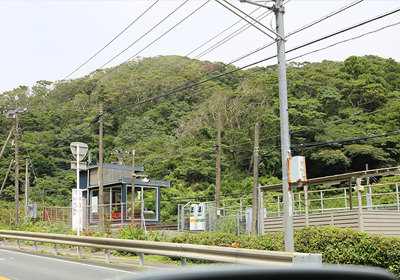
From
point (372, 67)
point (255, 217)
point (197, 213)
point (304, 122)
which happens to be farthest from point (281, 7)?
point (372, 67)

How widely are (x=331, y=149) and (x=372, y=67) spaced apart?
1549 centimetres

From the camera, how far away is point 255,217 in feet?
74.1

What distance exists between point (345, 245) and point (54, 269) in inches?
319

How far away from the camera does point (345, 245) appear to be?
34.9 feet

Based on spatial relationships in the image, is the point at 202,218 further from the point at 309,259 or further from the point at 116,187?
the point at 309,259

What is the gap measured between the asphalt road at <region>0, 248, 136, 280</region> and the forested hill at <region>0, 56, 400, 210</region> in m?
20.8

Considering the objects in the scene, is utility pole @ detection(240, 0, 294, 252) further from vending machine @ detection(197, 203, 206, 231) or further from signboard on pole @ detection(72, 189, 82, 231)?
vending machine @ detection(197, 203, 206, 231)

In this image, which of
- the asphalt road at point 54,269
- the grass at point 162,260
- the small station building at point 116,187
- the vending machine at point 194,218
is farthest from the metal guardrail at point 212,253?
the small station building at point 116,187

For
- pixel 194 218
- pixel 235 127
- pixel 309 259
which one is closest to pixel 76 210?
pixel 194 218

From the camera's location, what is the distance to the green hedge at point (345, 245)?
9672 mm

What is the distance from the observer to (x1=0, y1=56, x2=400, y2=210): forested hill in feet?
150

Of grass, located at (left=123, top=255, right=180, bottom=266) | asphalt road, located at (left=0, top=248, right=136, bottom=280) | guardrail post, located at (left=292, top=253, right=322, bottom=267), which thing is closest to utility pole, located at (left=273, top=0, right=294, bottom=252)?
guardrail post, located at (left=292, top=253, right=322, bottom=267)

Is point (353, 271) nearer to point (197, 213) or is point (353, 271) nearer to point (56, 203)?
point (197, 213)

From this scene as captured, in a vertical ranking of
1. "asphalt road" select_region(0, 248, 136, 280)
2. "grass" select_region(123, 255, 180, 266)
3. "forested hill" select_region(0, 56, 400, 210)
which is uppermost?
"forested hill" select_region(0, 56, 400, 210)
